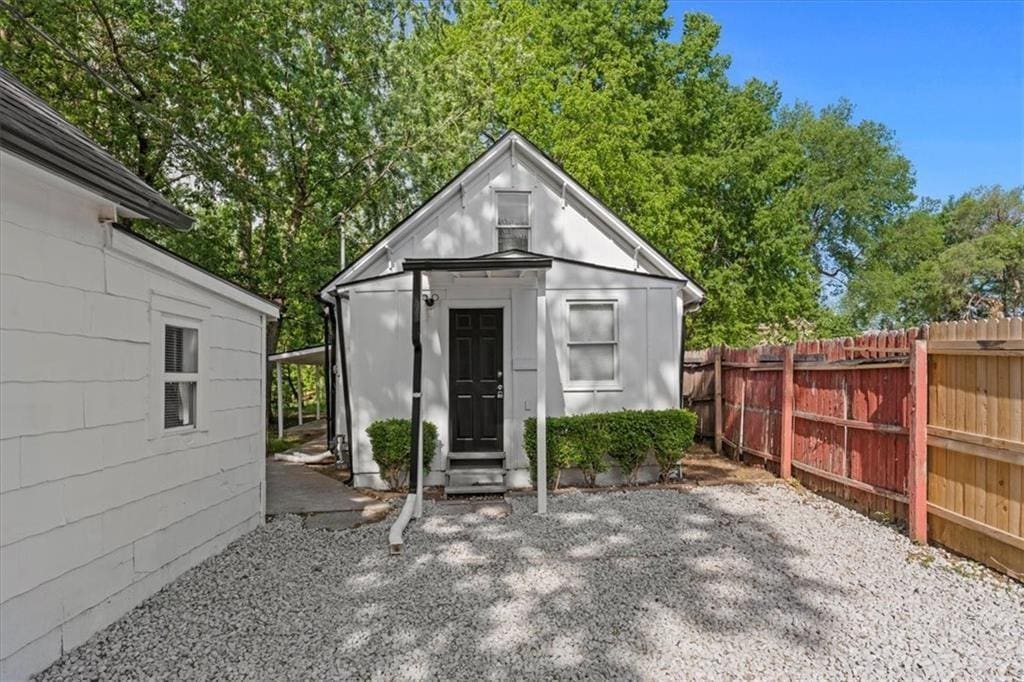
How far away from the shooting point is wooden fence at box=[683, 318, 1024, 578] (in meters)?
4.36

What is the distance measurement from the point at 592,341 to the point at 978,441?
16.3ft

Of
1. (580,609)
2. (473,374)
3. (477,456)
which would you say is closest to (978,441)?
(580,609)

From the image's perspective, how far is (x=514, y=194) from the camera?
975 cm

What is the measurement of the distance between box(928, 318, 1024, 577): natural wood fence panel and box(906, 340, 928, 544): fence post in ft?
0.17

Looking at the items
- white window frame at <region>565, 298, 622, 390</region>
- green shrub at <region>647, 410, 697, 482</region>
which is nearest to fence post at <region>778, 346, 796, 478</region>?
green shrub at <region>647, 410, 697, 482</region>

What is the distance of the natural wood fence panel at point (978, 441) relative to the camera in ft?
14.0

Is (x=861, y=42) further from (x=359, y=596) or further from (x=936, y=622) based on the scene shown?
(x=359, y=596)

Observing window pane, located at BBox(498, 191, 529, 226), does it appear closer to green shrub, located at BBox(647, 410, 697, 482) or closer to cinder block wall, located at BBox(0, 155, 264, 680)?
green shrub, located at BBox(647, 410, 697, 482)

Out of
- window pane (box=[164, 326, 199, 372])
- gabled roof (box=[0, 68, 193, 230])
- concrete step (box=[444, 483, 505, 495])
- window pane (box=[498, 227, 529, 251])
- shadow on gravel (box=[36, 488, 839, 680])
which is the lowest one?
concrete step (box=[444, 483, 505, 495])

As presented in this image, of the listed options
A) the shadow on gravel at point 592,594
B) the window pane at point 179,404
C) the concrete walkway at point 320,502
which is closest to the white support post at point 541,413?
the shadow on gravel at point 592,594

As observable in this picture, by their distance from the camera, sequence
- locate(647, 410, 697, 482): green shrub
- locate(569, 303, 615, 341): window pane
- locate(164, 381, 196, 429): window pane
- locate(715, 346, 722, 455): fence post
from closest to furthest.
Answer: locate(164, 381, 196, 429): window pane
locate(647, 410, 697, 482): green shrub
locate(569, 303, 615, 341): window pane
locate(715, 346, 722, 455): fence post

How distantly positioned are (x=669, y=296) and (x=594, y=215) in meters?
2.08

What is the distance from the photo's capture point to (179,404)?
5.00 m

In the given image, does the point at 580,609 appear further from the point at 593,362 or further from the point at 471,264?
the point at 593,362
